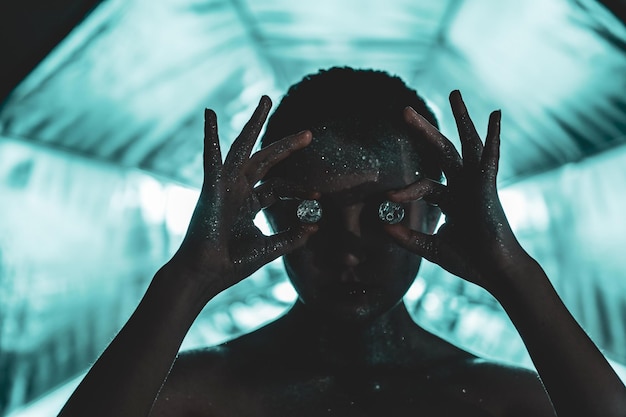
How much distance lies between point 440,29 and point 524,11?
13 cm

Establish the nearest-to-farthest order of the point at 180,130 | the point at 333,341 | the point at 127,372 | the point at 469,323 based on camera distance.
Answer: the point at 127,372 → the point at 333,341 → the point at 180,130 → the point at 469,323

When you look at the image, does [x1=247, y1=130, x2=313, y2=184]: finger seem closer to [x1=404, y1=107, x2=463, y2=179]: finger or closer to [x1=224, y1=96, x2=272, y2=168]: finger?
[x1=224, y1=96, x2=272, y2=168]: finger

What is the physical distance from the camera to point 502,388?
0.99 m

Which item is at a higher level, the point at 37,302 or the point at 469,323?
the point at 37,302

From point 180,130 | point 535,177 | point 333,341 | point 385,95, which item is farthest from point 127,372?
point 535,177

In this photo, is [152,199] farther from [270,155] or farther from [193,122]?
[270,155]

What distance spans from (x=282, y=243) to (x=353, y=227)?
0.09 metres

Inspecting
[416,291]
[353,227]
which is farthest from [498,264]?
[416,291]

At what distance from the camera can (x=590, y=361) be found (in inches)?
30.7

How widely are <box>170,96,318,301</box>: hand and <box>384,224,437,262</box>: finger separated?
87 millimetres

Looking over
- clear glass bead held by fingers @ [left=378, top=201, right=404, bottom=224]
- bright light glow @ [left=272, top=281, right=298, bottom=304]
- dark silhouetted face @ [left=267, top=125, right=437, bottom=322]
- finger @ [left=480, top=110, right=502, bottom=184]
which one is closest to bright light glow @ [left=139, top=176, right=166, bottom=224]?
bright light glow @ [left=272, top=281, right=298, bottom=304]

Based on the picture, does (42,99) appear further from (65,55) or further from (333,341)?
(333,341)

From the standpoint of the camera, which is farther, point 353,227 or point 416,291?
point 416,291

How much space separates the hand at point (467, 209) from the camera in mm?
812
